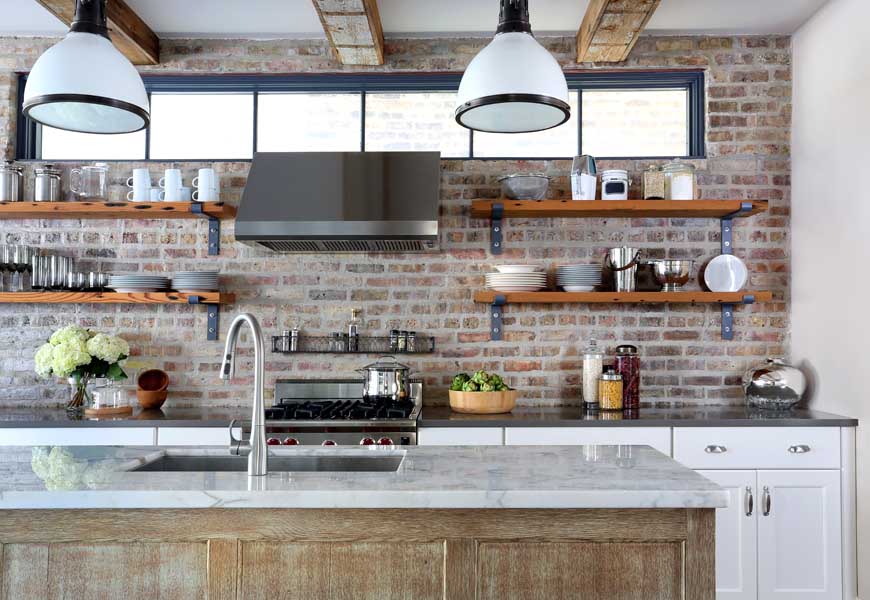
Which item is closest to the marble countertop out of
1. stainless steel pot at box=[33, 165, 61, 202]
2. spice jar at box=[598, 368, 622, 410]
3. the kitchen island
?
the kitchen island

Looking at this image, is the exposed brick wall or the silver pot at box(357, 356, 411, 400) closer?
→ the silver pot at box(357, 356, 411, 400)

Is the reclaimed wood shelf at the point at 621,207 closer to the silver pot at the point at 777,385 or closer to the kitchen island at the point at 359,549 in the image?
the silver pot at the point at 777,385

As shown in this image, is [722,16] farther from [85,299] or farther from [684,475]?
[85,299]

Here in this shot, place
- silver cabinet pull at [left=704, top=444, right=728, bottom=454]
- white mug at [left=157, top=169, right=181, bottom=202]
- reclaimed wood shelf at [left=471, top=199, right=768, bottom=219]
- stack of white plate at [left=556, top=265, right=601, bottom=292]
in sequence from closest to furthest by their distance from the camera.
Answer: silver cabinet pull at [left=704, top=444, right=728, bottom=454] → reclaimed wood shelf at [left=471, top=199, right=768, bottom=219] → stack of white plate at [left=556, top=265, right=601, bottom=292] → white mug at [left=157, top=169, right=181, bottom=202]

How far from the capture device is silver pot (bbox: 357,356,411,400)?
3.67m

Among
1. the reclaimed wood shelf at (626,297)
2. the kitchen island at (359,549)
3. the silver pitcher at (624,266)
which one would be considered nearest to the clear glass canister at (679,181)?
the silver pitcher at (624,266)

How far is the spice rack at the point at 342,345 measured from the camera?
13.3 feet

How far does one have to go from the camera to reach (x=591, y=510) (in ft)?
5.63

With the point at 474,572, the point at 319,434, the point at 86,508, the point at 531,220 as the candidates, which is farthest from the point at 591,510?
the point at 531,220

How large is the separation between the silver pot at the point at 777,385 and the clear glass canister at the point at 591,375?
2.58 ft

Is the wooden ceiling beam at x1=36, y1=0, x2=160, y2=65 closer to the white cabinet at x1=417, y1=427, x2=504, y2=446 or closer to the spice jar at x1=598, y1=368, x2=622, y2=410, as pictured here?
the white cabinet at x1=417, y1=427, x2=504, y2=446

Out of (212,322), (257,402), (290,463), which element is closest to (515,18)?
(257,402)

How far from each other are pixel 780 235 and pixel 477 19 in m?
2.04

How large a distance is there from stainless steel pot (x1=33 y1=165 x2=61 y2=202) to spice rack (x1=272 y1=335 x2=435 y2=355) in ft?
4.70
